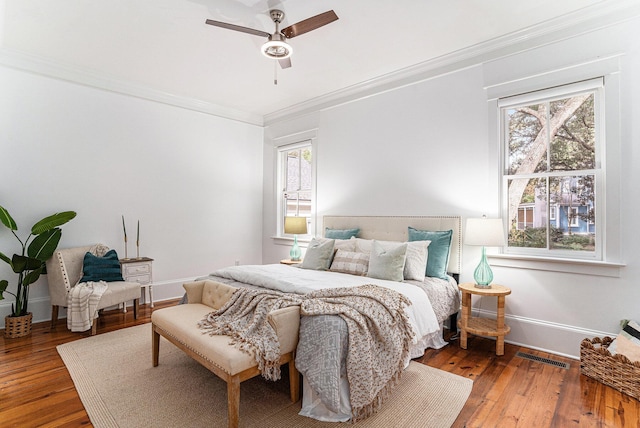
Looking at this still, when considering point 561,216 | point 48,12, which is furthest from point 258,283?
point 48,12

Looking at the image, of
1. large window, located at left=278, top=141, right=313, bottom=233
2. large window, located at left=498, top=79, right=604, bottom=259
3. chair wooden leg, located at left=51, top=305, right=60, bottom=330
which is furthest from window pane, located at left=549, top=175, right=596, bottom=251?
chair wooden leg, located at left=51, top=305, right=60, bottom=330

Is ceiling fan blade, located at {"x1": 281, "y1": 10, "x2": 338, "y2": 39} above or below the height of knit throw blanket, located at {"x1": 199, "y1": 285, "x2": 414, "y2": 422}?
above

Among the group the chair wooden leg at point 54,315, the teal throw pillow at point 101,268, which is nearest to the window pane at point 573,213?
the teal throw pillow at point 101,268

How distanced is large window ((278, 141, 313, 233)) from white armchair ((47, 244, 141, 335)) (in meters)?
2.56

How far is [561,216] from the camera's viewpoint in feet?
9.82

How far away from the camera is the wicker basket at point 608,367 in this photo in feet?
7.25

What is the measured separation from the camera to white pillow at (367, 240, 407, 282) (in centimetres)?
311

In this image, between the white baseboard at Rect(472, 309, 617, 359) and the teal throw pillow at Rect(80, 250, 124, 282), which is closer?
the white baseboard at Rect(472, 309, 617, 359)

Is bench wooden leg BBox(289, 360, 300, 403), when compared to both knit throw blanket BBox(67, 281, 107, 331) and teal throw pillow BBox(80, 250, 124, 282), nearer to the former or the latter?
knit throw blanket BBox(67, 281, 107, 331)

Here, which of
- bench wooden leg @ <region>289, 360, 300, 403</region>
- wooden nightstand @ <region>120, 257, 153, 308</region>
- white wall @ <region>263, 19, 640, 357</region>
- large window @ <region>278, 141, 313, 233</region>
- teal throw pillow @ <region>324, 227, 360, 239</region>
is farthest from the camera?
large window @ <region>278, 141, 313, 233</region>

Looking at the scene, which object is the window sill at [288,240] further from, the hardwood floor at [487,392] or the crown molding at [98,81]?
the hardwood floor at [487,392]

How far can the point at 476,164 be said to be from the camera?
134 inches

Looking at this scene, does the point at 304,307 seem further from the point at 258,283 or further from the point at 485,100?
the point at 485,100

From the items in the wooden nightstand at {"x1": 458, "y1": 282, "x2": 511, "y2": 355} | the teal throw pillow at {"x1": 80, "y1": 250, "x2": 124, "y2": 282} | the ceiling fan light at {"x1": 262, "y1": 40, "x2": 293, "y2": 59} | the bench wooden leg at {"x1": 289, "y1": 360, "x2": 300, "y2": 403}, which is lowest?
the bench wooden leg at {"x1": 289, "y1": 360, "x2": 300, "y2": 403}
